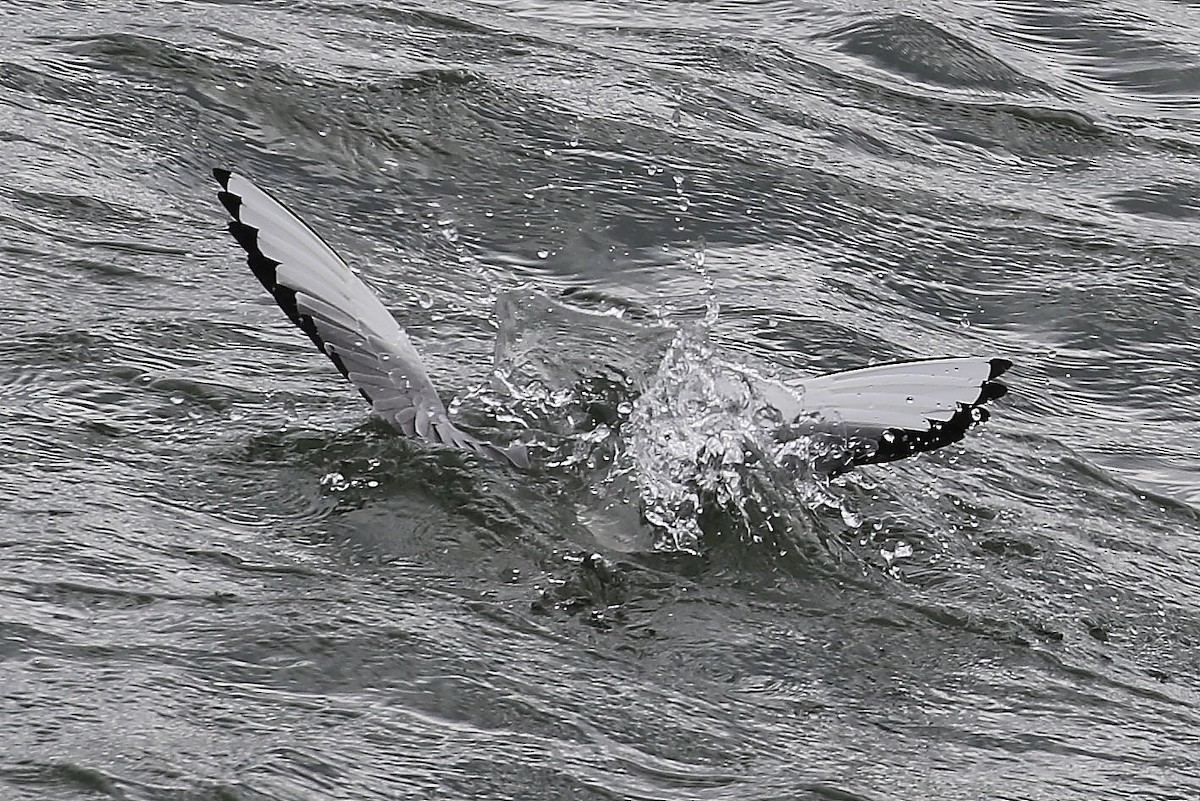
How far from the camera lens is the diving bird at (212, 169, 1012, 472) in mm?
4828

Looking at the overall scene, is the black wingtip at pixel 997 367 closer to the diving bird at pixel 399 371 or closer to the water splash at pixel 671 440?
the diving bird at pixel 399 371

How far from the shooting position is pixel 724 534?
4.73 m

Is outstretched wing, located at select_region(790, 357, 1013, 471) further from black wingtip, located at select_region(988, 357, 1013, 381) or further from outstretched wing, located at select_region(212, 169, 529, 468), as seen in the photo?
outstretched wing, located at select_region(212, 169, 529, 468)

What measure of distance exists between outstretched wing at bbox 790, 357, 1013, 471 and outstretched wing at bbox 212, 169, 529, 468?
3.01ft

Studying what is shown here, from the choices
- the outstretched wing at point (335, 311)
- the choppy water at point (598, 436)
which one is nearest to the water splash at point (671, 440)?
the choppy water at point (598, 436)

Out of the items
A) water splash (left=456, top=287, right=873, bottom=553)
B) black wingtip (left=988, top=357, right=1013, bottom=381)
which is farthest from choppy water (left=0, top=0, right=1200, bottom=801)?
black wingtip (left=988, top=357, right=1013, bottom=381)

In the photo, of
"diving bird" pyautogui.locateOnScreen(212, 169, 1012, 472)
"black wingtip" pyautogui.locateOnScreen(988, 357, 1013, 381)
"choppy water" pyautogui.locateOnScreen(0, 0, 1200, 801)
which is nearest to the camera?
"choppy water" pyautogui.locateOnScreen(0, 0, 1200, 801)

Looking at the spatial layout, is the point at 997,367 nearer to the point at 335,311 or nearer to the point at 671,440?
the point at 671,440

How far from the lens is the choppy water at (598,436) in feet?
12.5

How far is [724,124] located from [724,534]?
3364 millimetres

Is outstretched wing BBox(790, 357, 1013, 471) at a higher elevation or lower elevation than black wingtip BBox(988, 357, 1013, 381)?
lower

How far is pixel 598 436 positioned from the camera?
5.14m

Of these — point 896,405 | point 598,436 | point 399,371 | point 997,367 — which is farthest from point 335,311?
point 997,367

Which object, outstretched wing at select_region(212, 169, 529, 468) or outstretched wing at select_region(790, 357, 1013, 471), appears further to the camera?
outstretched wing at select_region(212, 169, 529, 468)
